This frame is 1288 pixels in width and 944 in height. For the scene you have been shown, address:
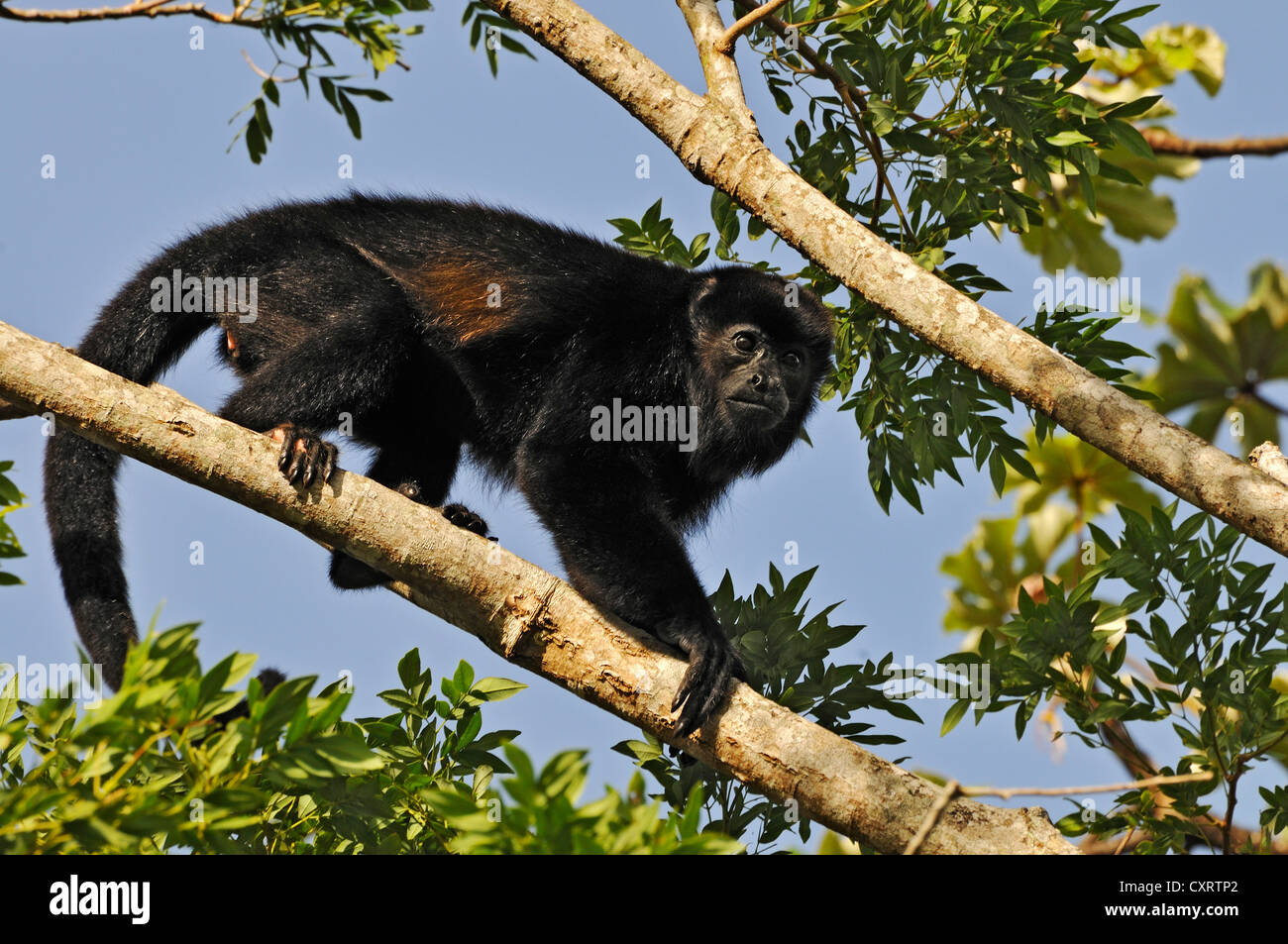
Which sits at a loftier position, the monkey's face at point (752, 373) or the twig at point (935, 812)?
the monkey's face at point (752, 373)

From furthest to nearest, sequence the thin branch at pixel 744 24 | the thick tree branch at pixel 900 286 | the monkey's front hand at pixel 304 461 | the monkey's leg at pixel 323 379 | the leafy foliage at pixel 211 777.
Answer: the monkey's leg at pixel 323 379, the thin branch at pixel 744 24, the monkey's front hand at pixel 304 461, the thick tree branch at pixel 900 286, the leafy foliage at pixel 211 777

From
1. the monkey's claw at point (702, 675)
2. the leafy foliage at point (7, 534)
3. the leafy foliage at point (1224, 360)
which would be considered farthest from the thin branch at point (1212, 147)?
the leafy foliage at point (7, 534)

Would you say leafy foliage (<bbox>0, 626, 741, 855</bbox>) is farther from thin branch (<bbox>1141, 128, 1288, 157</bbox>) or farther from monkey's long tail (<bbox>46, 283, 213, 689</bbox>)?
thin branch (<bbox>1141, 128, 1288, 157</bbox>)

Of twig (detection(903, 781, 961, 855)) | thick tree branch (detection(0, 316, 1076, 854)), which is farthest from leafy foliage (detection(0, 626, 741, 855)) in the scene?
thick tree branch (detection(0, 316, 1076, 854))

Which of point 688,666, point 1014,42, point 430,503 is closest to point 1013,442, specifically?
point 1014,42

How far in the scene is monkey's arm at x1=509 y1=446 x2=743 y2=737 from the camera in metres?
4.18

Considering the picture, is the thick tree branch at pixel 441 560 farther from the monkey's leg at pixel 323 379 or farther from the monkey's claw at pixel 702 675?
the monkey's leg at pixel 323 379

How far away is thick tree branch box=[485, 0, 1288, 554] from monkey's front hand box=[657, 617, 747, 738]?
50.8 inches

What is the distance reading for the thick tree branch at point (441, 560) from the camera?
11.6ft

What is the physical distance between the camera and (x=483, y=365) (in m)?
5.08

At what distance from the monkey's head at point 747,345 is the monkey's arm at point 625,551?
27.0 inches

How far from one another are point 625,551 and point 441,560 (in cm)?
100

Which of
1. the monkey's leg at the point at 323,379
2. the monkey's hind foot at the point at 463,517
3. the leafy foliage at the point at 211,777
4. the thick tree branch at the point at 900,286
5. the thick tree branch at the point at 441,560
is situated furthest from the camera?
the monkey's hind foot at the point at 463,517
